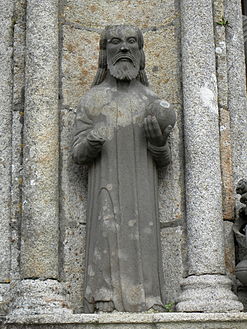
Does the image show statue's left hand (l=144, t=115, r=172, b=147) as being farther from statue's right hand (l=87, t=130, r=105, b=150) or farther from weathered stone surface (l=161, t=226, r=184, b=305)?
weathered stone surface (l=161, t=226, r=184, b=305)

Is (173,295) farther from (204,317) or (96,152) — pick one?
(96,152)

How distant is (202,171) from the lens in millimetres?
6086

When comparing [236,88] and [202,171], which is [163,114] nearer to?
[202,171]

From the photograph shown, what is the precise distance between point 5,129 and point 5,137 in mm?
65

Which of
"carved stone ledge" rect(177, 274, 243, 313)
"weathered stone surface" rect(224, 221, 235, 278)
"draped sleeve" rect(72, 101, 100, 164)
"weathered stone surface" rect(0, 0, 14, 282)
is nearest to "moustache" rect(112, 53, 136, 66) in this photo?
"draped sleeve" rect(72, 101, 100, 164)

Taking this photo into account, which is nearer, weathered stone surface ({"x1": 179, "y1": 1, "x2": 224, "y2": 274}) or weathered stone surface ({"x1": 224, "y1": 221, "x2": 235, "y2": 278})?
weathered stone surface ({"x1": 179, "y1": 1, "x2": 224, "y2": 274})

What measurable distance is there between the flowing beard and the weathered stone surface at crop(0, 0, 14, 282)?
0.85 m

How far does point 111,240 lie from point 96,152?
650mm

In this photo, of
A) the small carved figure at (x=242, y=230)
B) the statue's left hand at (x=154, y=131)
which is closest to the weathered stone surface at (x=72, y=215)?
the statue's left hand at (x=154, y=131)

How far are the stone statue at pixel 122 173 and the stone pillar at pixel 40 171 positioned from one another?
0.75ft

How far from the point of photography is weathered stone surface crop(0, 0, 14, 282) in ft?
19.7

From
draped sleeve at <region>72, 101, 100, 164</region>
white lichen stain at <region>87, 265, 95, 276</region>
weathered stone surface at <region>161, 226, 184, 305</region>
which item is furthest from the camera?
weathered stone surface at <region>161, 226, 184, 305</region>

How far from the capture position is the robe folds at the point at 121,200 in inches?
224

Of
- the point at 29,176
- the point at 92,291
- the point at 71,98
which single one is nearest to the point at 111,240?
the point at 92,291
